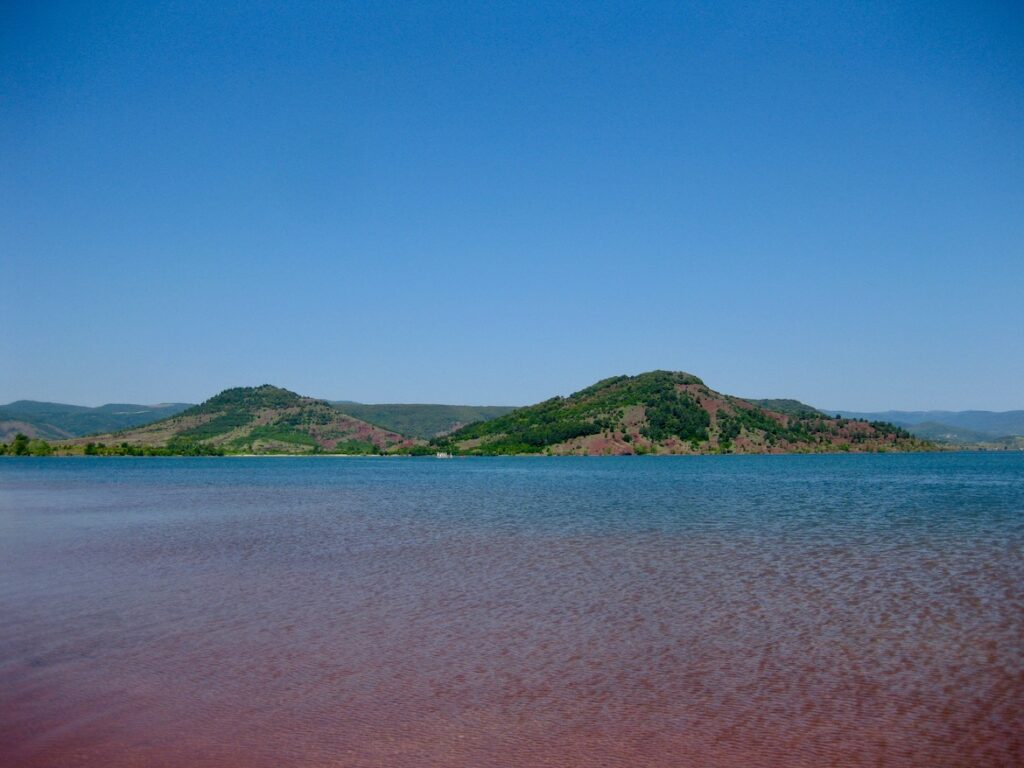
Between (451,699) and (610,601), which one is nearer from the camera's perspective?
(451,699)

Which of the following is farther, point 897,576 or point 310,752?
point 897,576

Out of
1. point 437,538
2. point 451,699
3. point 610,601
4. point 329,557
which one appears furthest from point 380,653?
point 437,538

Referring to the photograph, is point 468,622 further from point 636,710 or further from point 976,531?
point 976,531

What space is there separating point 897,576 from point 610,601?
8.59 meters

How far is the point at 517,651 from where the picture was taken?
13.4 metres

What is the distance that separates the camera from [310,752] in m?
8.98

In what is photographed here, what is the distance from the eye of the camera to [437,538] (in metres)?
30.4

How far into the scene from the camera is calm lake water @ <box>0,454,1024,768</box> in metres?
9.26

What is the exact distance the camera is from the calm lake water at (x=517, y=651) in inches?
364

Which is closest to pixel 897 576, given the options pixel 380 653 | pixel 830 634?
pixel 830 634

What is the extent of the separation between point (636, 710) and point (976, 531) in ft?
88.1

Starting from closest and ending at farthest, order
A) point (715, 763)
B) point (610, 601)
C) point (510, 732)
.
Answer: point (715, 763)
point (510, 732)
point (610, 601)

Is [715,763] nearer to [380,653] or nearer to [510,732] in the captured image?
[510,732]

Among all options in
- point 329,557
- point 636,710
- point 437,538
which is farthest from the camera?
point 437,538
